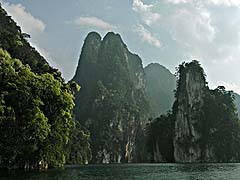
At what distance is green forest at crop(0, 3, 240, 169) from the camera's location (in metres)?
40.7

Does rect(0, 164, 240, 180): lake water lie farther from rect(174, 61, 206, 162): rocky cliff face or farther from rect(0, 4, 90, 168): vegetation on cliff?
rect(174, 61, 206, 162): rocky cliff face

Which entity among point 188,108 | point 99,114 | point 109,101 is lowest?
point 188,108

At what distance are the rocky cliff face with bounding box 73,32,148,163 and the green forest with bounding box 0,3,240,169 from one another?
15.8 inches

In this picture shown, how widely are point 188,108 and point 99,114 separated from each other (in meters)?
54.9

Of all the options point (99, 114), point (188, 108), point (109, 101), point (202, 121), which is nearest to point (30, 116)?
point (188, 108)

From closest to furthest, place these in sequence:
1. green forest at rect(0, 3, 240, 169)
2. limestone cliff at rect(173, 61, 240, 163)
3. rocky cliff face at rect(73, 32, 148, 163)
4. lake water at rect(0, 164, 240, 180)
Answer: lake water at rect(0, 164, 240, 180), green forest at rect(0, 3, 240, 169), limestone cliff at rect(173, 61, 240, 163), rocky cliff face at rect(73, 32, 148, 163)

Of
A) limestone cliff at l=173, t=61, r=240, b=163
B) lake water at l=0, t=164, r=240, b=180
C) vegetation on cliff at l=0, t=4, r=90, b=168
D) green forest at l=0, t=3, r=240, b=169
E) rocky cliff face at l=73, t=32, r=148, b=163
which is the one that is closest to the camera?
lake water at l=0, t=164, r=240, b=180

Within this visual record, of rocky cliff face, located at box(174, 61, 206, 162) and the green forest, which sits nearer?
the green forest

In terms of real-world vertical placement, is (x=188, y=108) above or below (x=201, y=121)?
above

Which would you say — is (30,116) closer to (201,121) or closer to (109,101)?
(201,121)

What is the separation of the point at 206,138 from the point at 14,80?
71997mm

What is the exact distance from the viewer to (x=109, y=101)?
15812cm

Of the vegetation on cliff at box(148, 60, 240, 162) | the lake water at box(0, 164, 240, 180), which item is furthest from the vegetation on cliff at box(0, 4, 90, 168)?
the vegetation on cliff at box(148, 60, 240, 162)

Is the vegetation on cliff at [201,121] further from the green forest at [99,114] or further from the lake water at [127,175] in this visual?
the lake water at [127,175]
